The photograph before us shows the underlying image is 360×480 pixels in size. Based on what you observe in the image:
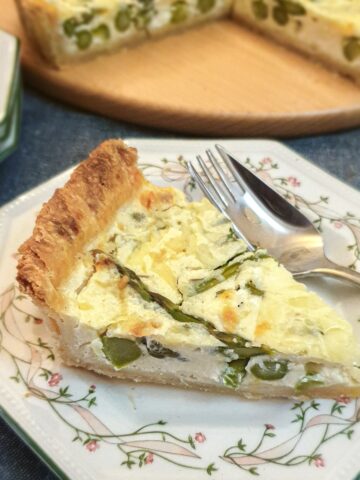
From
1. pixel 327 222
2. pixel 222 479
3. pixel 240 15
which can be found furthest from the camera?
pixel 240 15

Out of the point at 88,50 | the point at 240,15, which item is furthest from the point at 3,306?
the point at 240,15

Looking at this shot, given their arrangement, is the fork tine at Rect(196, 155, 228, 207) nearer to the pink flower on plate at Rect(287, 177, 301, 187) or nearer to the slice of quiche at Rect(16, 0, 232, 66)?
the pink flower on plate at Rect(287, 177, 301, 187)

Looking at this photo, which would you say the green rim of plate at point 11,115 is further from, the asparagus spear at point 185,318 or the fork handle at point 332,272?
the fork handle at point 332,272

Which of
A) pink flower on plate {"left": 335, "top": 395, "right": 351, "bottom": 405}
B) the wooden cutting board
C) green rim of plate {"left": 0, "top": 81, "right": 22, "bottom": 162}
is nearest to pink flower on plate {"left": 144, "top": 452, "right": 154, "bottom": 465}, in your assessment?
pink flower on plate {"left": 335, "top": 395, "right": 351, "bottom": 405}

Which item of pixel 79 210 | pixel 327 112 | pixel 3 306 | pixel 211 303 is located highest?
pixel 79 210

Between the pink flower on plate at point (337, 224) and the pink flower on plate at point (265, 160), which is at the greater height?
the pink flower on plate at point (265, 160)

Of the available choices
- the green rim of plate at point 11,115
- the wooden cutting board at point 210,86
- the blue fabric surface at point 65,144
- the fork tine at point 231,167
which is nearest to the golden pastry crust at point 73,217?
the fork tine at point 231,167

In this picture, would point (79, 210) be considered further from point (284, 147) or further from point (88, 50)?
point (88, 50)
